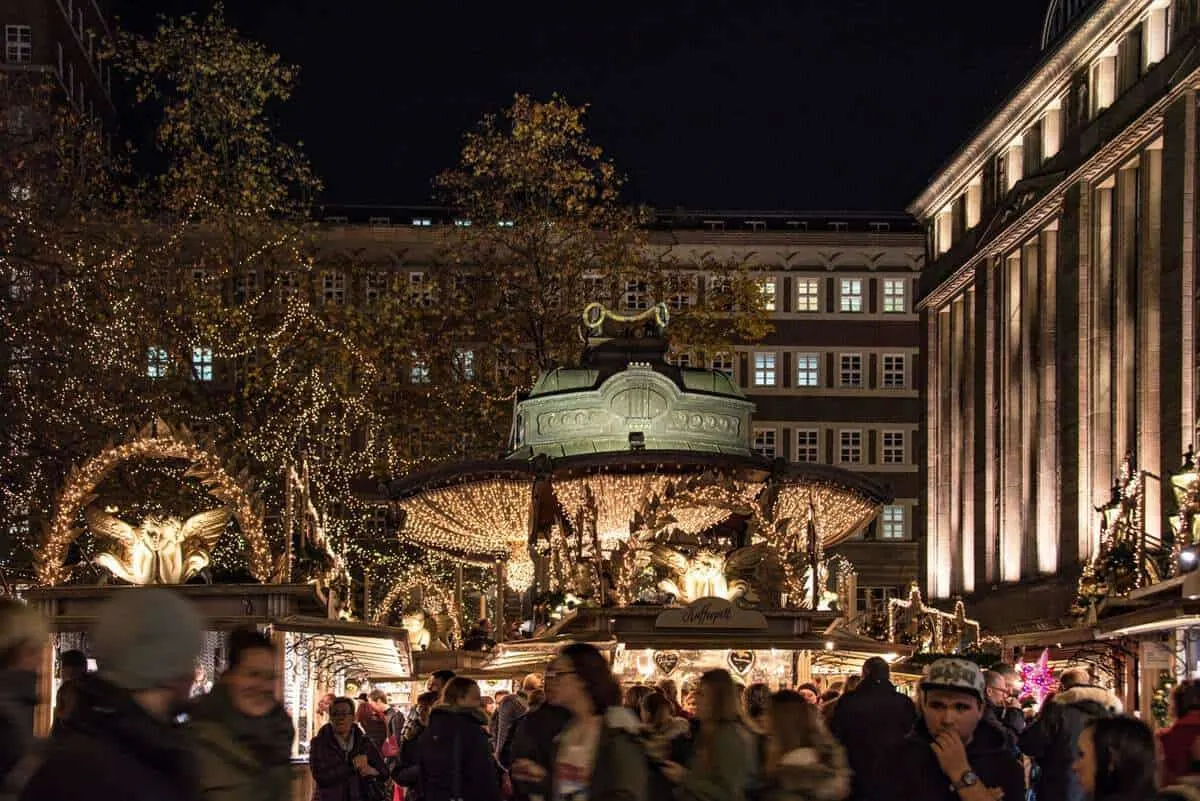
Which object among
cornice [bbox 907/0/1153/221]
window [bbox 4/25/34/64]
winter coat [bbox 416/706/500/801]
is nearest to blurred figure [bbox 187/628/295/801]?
winter coat [bbox 416/706/500/801]

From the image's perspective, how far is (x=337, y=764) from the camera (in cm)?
1716

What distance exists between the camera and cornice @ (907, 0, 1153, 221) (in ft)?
178

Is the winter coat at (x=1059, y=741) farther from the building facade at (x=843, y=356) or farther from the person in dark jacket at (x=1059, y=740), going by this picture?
the building facade at (x=843, y=356)

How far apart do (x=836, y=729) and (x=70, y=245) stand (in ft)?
74.0

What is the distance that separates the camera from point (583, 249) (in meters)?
49.6

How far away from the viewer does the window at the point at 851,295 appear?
91.0 metres

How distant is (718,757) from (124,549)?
1356cm

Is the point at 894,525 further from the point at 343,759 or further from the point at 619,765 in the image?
the point at 619,765

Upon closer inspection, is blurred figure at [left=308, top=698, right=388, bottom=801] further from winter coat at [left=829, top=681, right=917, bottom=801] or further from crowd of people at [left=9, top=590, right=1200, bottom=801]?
winter coat at [left=829, top=681, right=917, bottom=801]

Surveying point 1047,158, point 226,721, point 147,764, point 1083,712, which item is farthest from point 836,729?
point 1047,158

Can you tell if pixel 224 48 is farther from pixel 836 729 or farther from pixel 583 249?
pixel 836 729

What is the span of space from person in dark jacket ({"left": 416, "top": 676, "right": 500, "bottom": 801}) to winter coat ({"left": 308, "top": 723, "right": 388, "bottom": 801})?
276 centimetres

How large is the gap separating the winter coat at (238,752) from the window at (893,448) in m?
82.0

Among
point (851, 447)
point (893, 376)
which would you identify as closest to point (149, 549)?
point (851, 447)
